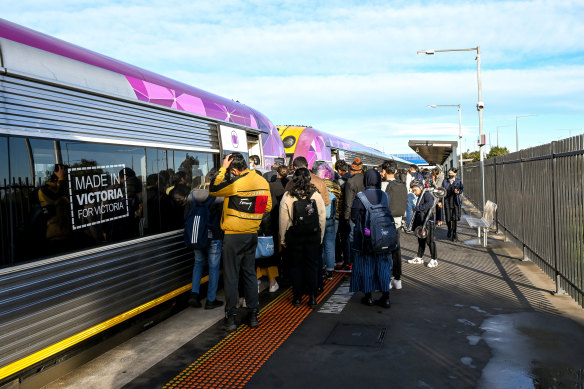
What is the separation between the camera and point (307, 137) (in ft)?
48.2

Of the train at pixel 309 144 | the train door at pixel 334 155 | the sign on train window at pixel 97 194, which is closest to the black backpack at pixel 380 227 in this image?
the sign on train window at pixel 97 194

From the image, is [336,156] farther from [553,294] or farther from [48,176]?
[48,176]

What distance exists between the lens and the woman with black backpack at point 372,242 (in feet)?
19.6

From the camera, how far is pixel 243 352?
4684 millimetres

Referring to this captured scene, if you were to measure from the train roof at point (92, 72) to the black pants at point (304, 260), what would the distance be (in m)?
2.17

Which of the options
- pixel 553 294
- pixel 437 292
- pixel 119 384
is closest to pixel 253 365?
Answer: pixel 119 384

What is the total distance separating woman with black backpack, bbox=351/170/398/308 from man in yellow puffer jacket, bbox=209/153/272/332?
4.33 feet

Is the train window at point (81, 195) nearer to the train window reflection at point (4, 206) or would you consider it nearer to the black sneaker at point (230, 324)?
the train window reflection at point (4, 206)

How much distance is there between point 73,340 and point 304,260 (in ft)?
9.21

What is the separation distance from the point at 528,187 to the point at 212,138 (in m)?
5.16

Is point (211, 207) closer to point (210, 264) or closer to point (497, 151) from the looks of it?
point (210, 264)

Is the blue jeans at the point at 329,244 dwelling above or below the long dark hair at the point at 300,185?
below

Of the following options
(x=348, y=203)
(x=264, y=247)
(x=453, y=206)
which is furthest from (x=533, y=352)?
(x=453, y=206)

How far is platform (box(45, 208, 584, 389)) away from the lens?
401 centimetres
